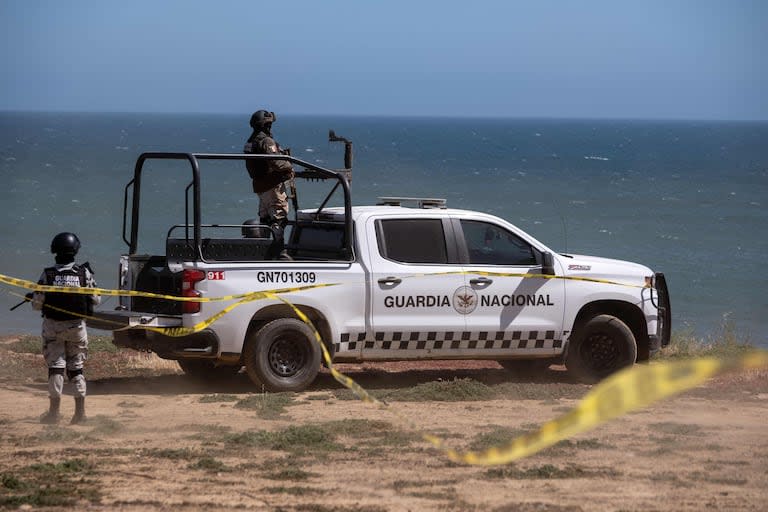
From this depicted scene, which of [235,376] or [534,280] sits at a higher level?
[534,280]

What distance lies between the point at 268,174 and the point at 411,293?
2182 millimetres

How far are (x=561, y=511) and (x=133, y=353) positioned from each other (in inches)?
341

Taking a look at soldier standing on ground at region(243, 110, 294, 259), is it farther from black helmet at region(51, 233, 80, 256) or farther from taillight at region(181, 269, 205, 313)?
black helmet at region(51, 233, 80, 256)

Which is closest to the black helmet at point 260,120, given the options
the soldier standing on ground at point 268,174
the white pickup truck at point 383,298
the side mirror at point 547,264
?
the soldier standing on ground at point 268,174

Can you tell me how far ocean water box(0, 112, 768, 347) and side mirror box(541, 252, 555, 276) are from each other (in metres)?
6.73

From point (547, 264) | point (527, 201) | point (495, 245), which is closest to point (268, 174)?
point (495, 245)

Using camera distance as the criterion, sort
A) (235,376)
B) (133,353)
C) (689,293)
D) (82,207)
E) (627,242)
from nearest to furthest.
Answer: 1. (235,376)
2. (133,353)
3. (689,293)
4. (627,242)
5. (82,207)

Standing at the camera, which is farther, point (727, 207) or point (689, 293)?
point (727, 207)

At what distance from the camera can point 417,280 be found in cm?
1273

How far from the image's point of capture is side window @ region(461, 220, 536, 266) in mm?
13117

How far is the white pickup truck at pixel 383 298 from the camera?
481 inches

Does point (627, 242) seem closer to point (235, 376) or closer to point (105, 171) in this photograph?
point (235, 376)

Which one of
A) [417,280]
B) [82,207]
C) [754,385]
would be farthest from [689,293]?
[82,207]

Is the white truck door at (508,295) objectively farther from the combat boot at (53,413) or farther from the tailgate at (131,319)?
the combat boot at (53,413)
